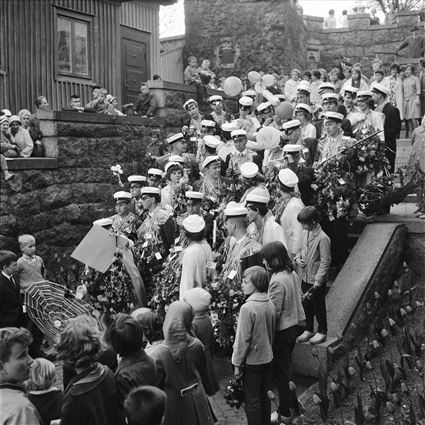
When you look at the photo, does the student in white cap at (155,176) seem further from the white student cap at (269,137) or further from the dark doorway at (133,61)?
the dark doorway at (133,61)

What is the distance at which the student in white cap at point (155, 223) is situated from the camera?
28.8ft

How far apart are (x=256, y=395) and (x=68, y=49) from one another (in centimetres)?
1247

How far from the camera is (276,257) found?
6.52 metres

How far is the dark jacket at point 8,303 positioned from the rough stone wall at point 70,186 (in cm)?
280

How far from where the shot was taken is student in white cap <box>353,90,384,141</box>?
998 centimetres

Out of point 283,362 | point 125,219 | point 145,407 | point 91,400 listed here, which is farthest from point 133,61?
point 145,407

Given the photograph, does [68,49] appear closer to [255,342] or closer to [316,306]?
[316,306]

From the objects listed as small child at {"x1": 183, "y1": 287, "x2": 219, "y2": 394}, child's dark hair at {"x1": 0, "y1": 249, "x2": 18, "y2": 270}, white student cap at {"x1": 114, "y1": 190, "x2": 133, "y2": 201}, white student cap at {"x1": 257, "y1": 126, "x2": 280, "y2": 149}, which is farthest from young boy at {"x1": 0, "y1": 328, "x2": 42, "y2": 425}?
white student cap at {"x1": 257, "y1": 126, "x2": 280, "y2": 149}

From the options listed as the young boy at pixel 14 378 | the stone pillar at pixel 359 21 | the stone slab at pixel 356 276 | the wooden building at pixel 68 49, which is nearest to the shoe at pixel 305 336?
the stone slab at pixel 356 276

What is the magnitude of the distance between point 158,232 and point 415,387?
143 inches

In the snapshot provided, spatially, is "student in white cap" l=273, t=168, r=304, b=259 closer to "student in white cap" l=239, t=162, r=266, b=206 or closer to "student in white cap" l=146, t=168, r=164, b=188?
"student in white cap" l=239, t=162, r=266, b=206

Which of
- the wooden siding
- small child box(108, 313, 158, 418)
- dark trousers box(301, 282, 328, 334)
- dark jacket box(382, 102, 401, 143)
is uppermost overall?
the wooden siding

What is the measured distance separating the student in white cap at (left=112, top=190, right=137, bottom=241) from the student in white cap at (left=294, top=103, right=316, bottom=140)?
105 inches

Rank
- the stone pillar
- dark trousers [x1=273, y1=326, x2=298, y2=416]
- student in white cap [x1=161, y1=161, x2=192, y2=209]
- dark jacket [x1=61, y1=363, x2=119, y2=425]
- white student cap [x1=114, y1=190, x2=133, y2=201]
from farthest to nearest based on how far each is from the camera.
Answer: the stone pillar → student in white cap [x1=161, y1=161, x2=192, y2=209] → white student cap [x1=114, y1=190, x2=133, y2=201] → dark trousers [x1=273, y1=326, x2=298, y2=416] → dark jacket [x1=61, y1=363, x2=119, y2=425]
